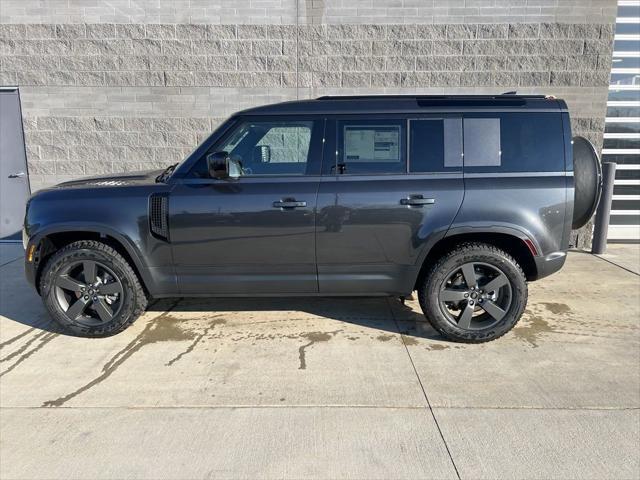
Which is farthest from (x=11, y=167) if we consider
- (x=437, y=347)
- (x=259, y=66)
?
(x=437, y=347)

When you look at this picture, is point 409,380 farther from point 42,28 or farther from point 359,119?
point 42,28

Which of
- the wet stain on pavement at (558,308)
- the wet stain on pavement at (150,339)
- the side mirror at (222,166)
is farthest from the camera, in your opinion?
the wet stain on pavement at (558,308)

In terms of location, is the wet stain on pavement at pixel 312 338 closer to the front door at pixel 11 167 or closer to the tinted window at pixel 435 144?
the tinted window at pixel 435 144

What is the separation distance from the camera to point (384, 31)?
A: 6.73 metres

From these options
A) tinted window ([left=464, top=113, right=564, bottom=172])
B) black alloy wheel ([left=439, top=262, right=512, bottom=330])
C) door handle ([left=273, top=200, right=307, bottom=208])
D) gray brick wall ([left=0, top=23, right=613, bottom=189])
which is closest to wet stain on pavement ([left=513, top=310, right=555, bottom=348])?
black alloy wheel ([left=439, top=262, right=512, bottom=330])

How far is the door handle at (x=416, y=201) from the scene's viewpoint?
3.66 metres

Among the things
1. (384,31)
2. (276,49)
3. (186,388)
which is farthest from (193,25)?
(186,388)

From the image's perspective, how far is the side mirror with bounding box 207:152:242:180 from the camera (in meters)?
3.55

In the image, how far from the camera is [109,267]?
3.85m

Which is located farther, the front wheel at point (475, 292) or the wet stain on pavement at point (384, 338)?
the wet stain on pavement at point (384, 338)

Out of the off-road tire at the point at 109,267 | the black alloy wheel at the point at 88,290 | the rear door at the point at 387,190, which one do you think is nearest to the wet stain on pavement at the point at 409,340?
the rear door at the point at 387,190

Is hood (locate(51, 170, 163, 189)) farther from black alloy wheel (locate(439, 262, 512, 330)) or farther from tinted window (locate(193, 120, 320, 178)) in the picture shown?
black alloy wheel (locate(439, 262, 512, 330))

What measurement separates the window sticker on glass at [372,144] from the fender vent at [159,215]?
1.53 meters

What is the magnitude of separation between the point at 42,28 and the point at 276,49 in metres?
3.50
